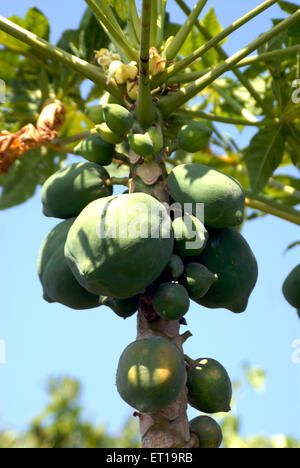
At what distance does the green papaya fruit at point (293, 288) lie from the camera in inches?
111

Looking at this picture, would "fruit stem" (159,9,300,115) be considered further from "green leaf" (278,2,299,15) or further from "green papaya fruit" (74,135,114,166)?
"green leaf" (278,2,299,15)

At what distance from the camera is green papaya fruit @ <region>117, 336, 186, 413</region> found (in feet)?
6.04

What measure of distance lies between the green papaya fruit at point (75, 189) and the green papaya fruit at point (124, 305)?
0.43 m

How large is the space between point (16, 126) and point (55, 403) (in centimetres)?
546

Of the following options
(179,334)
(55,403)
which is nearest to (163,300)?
(179,334)

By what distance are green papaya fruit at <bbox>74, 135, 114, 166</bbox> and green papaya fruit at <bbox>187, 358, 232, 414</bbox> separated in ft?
2.93

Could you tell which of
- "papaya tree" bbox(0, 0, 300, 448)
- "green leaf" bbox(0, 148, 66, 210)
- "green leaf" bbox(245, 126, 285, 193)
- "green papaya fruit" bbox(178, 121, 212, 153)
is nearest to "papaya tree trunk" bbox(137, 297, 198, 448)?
"papaya tree" bbox(0, 0, 300, 448)

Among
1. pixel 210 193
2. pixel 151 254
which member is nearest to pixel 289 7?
pixel 210 193

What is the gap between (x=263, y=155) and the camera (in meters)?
3.27

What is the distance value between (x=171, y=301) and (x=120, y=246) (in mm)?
239

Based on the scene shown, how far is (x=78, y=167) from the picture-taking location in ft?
7.91

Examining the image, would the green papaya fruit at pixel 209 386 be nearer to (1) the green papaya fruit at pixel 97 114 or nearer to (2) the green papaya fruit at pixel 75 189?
(2) the green papaya fruit at pixel 75 189

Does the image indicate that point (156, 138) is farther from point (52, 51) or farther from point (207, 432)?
point (207, 432)

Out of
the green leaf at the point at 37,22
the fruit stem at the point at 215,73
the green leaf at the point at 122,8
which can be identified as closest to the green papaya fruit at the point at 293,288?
the fruit stem at the point at 215,73
